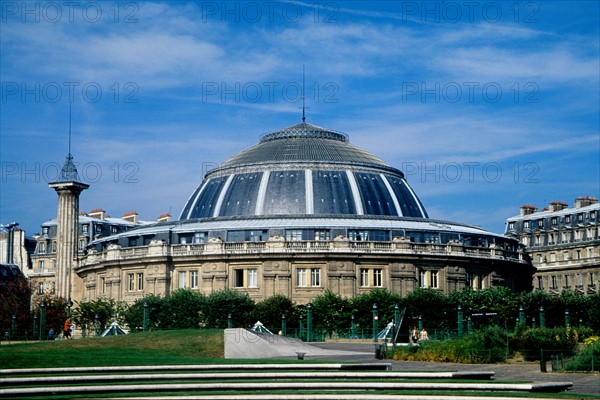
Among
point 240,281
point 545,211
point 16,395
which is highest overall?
point 545,211

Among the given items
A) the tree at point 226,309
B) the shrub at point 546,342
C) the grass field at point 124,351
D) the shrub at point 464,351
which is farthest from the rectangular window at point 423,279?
the shrub at point 464,351

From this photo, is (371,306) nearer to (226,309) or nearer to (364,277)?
(364,277)

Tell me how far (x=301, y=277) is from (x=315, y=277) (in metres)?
1.25

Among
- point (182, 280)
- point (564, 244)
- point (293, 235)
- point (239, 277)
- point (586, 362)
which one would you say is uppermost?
point (564, 244)

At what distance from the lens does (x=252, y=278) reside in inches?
4131

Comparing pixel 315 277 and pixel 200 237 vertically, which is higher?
pixel 200 237

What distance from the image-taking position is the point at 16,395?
3578 cm

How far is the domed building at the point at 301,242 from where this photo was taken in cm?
10431

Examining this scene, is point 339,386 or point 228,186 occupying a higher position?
point 228,186

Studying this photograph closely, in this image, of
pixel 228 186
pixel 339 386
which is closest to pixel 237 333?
pixel 339 386

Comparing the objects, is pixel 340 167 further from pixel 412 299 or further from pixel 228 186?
pixel 412 299

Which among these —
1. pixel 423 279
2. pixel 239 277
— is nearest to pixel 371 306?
pixel 423 279

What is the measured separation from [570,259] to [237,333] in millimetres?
90562

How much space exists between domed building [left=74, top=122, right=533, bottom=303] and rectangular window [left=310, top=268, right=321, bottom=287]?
14 cm
